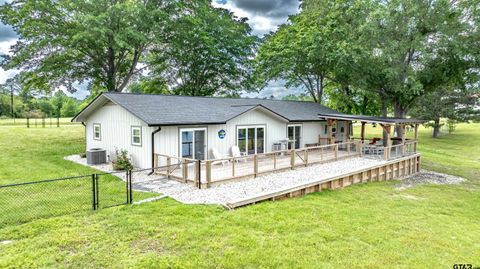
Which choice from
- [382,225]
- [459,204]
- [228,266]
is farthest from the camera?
[459,204]

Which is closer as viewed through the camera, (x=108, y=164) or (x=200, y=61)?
(x=108, y=164)

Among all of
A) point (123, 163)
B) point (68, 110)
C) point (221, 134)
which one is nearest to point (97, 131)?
point (123, 163)

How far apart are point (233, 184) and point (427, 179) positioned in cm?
1230

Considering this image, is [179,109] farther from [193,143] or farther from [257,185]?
[257,185]

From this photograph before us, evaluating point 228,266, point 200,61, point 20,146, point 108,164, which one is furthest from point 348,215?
point 200,61

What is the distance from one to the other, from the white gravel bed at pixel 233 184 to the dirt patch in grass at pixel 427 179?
285 centimetres

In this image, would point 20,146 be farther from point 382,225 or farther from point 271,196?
point 382,225

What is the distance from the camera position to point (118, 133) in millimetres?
13461

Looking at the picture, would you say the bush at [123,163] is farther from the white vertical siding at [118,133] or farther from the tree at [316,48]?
the tree at [316,48]

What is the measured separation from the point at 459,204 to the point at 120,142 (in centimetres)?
1436

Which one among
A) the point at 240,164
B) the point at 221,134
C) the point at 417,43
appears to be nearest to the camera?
the point at 240,164

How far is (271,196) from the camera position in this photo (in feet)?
29.2

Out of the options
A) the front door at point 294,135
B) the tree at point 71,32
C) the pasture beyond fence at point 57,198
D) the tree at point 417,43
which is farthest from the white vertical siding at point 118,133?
the tree at point 417,43

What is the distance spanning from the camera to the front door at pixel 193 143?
41.0 feet
